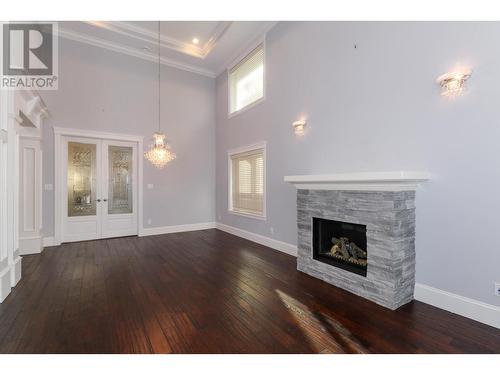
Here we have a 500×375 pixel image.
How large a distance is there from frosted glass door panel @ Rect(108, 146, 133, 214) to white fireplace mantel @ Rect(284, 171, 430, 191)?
4791mm

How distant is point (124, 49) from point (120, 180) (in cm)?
325

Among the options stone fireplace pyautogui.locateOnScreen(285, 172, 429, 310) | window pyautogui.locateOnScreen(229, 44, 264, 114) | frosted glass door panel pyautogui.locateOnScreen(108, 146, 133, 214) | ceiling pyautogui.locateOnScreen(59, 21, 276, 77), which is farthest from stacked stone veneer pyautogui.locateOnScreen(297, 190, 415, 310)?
frosted glass door panel pyautogui.locateOnScreen(108, 146, 133, 214)

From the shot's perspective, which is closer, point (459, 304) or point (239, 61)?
point (459, 304)

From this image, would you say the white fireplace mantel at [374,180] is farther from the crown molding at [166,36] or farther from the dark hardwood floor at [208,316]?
the crown molding at [166,36]

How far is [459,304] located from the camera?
91.3 inches

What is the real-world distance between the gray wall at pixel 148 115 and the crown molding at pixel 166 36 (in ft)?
2.15

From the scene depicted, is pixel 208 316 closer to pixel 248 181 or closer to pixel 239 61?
pixel 248 181

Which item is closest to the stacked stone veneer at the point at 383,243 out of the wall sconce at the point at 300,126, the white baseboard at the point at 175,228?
the wall sconce at the point at 300,126

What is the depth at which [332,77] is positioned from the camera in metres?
3.59

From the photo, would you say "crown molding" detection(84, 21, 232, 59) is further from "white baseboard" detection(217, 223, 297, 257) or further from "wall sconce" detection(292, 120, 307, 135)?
"white baseboard" detection(217, 223, 297, 257)

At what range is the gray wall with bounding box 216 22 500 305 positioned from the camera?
2191mm

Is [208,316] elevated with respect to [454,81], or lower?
lower

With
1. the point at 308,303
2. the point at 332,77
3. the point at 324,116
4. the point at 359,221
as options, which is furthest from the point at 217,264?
the point at 332,77

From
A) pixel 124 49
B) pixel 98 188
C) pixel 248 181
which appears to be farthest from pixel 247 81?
pixel 98 188
